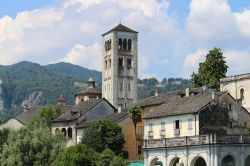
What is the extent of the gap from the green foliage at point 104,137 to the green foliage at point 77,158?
28.5 feet

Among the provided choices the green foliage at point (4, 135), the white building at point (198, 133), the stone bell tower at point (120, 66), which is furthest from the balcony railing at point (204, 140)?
the stone bell tower at point (120, 66)

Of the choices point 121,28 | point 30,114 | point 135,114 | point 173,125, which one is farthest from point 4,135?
point 121,28

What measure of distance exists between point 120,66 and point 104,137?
59.5 metres

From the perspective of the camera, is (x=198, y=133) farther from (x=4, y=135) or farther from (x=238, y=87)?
(x=4, y=135)

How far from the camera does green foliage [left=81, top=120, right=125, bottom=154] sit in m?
86.8

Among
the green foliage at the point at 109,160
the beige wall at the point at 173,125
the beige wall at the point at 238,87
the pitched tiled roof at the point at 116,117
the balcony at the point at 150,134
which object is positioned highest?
the beige wall at the point at 238,87

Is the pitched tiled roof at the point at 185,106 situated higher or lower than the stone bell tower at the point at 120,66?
lower

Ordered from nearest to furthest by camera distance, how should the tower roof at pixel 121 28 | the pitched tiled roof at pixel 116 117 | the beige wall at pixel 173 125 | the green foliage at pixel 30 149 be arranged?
1. the beige wall at pixel 173 125
2. the green foliage at pixel 30 149
3. the pitched tiled roof at pixel 116 117
4. the tower roof at pixel 121 28

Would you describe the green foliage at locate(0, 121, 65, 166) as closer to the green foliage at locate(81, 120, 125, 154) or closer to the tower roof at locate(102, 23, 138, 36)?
the green foliage at locate(81, 120, 125, 154)

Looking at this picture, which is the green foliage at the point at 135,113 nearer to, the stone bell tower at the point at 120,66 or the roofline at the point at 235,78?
the roofline at the point at 235,78

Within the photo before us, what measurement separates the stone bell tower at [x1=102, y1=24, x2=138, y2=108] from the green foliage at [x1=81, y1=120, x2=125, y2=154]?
175 feet

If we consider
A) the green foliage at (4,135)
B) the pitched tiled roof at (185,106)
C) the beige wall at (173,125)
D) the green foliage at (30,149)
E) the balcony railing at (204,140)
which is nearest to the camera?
the balcony railing at (204,140)

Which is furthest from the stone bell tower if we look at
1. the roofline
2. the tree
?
the roofline

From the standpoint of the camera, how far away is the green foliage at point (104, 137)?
8681 cm
